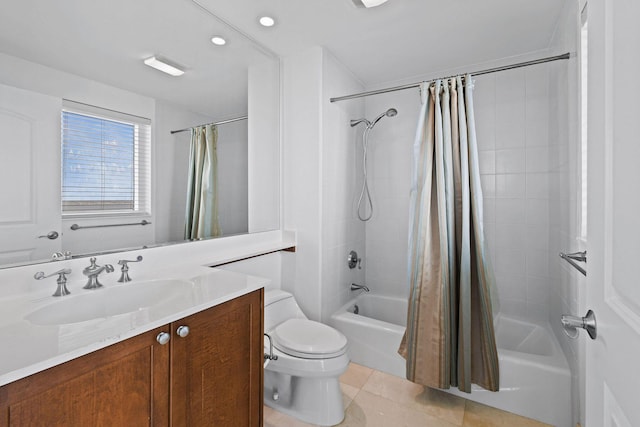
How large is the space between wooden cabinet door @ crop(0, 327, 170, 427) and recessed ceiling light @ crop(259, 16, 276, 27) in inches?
69.6

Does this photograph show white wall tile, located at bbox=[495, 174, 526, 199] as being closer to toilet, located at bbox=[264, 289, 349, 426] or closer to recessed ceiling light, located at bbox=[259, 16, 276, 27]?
toilet, located at bbox=[264, 289, 349, 426]

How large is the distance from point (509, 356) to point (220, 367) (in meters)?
1.57

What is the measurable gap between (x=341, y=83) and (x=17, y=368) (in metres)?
2.39

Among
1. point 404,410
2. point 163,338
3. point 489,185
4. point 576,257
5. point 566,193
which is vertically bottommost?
point 404,410

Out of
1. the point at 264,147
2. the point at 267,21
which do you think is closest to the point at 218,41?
the point at 267,21

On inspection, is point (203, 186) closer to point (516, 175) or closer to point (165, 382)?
point (165, 382)

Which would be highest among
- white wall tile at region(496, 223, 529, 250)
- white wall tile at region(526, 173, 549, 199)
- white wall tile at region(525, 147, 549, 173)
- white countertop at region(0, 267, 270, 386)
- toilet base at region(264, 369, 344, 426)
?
white wall tile at region(525, 147, 549, 173)

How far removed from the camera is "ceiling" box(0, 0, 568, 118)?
121 centimetres

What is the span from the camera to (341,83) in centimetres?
241

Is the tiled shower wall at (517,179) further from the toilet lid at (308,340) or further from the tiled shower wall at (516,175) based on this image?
the toilet lid at (308,340)

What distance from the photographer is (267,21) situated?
1831mm

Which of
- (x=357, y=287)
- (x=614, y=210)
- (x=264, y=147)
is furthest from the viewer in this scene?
(x=357, y=287)

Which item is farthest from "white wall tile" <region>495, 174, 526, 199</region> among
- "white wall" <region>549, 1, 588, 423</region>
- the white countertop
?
the white countertop

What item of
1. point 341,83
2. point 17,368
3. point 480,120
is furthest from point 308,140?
point 17,368
